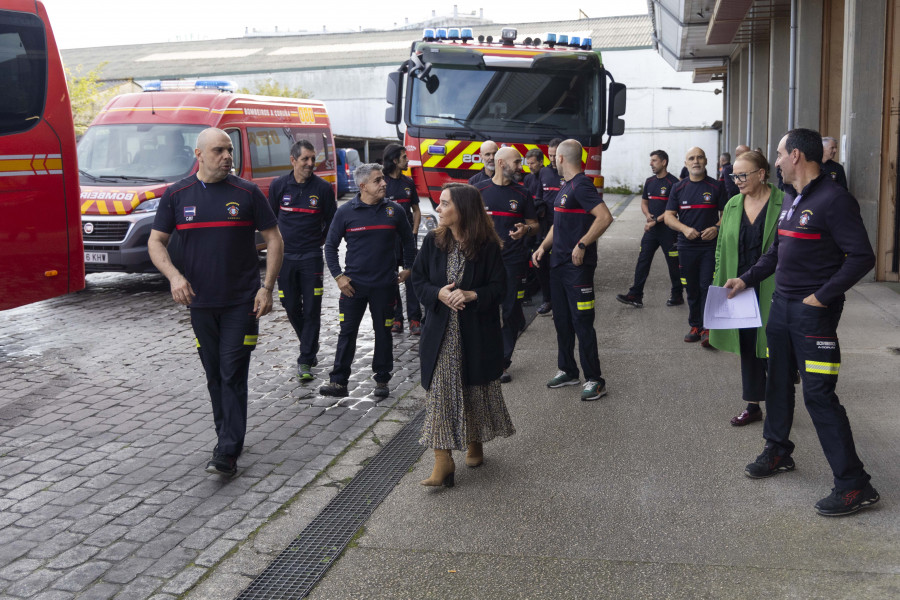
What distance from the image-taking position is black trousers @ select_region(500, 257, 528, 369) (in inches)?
300

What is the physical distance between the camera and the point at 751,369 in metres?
5.82

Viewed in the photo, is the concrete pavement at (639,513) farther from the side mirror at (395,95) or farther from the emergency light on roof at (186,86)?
the emergency light on roof at (186,86)

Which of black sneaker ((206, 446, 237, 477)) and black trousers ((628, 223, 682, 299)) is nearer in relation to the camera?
black sneaker ((206, 446, 237, 477))

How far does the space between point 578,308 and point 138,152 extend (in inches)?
357

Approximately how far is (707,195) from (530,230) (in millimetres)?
2115

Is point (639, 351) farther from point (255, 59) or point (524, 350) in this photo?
point (255, 59)

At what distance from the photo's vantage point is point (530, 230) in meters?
7.85

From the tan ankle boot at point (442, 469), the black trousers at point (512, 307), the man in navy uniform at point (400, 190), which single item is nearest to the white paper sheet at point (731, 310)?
the tan ankle boot at point (442, 469)

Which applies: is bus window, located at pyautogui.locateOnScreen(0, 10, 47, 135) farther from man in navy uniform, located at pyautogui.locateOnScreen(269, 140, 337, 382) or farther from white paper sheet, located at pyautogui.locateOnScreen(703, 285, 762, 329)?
white paper sheet, located at pyautogui.locateOnScreen(703, 285, 762, 329)

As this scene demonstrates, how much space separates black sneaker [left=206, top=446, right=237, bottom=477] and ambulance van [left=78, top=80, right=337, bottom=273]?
727 cm

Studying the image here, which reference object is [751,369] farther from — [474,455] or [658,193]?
[658,193]

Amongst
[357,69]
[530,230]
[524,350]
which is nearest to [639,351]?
[524,350]

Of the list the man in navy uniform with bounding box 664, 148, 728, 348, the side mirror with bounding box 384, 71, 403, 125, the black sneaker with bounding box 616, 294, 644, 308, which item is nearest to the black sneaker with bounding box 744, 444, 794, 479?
the man in navy uniform with bounding box 664, 148, 728, 348

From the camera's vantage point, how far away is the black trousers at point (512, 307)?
25.0 feet
